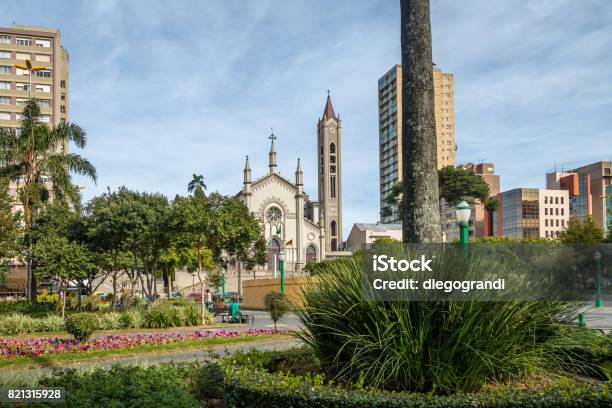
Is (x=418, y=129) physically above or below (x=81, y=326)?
above

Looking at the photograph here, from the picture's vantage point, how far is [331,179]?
92.0m

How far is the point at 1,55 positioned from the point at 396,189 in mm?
56848

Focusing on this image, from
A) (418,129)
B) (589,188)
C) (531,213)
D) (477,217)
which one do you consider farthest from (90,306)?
(589,188)

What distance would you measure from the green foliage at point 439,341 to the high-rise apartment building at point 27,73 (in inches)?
3223

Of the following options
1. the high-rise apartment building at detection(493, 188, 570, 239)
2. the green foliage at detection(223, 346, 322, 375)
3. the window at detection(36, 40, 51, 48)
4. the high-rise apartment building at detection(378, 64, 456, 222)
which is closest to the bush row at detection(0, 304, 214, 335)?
the green foliage at detection(223, 346, 322, 375)

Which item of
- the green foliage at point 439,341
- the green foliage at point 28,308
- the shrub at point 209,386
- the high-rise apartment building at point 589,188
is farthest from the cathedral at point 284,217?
the green foliage at point 439,341

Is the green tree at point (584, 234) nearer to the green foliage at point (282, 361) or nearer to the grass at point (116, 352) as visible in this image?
the grass at point (116, 352)

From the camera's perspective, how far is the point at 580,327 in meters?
6.61

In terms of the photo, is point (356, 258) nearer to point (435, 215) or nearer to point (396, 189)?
point (435, 215)

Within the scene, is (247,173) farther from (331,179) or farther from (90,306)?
(90,306)

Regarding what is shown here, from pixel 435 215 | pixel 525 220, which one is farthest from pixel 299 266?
pixel 435 215

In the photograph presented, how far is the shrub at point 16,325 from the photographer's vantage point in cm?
2050

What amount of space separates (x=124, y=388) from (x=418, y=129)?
4.76 meters

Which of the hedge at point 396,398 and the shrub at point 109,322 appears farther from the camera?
the shrub at point 109,322
